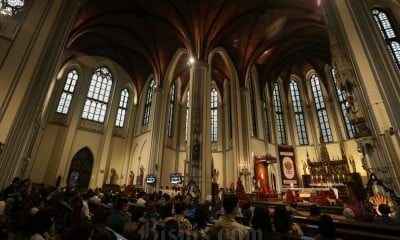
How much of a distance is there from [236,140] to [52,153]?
14129 mm

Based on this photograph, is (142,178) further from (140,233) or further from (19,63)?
(140,233)

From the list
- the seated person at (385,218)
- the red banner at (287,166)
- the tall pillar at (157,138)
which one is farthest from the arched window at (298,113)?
the seated person at (385,218)

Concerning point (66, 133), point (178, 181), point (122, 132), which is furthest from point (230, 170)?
point (66, 133)

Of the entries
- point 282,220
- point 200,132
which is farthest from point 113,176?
point 282,220

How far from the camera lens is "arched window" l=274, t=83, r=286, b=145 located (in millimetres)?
19250

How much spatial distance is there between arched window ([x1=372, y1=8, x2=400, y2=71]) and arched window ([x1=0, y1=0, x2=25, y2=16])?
58.5ft

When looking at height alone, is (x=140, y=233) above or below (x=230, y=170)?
below

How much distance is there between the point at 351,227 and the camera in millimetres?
3803

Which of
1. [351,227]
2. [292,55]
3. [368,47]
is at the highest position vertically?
[292,55]

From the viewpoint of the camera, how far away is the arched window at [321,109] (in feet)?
60.4

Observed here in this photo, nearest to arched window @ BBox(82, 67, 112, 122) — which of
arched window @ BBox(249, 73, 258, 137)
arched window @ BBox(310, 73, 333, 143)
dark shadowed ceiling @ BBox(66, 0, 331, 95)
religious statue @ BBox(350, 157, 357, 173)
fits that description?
dark shadowed ceiling @ BBox(66, 0, 331, 95)

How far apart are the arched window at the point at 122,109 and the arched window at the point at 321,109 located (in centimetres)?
1951

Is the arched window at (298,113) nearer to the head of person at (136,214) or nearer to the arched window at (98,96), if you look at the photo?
the arched window at (98,96)

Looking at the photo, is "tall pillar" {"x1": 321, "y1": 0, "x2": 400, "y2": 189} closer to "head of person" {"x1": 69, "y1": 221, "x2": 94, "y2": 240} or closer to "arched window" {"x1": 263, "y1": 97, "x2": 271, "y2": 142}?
"head of person" {"x1": 69, "y1": 221, "x2": 94, "y2": 240}
